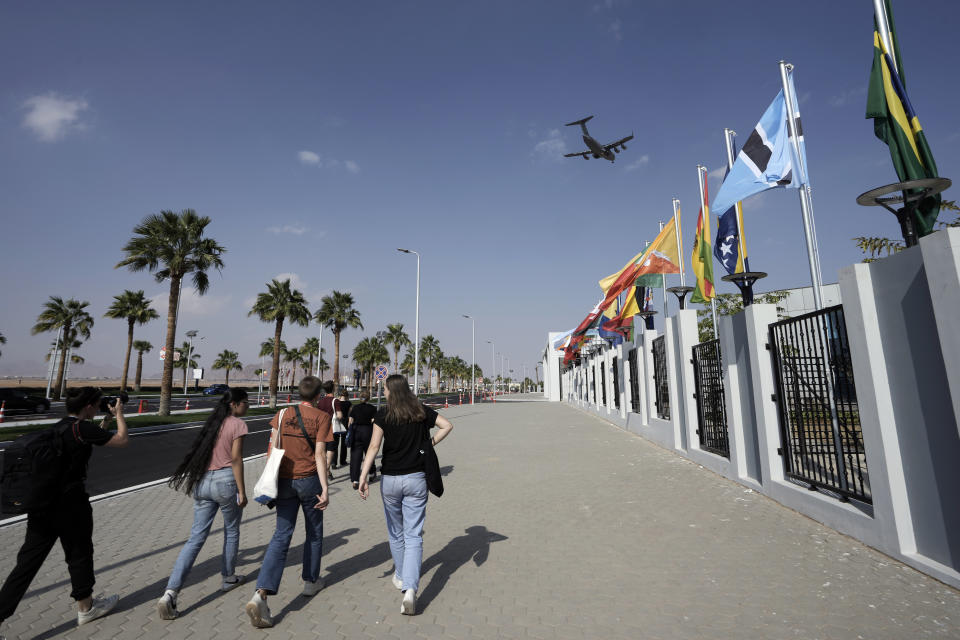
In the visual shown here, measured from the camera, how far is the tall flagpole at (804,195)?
710cm

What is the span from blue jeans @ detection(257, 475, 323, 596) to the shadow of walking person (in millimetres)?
990

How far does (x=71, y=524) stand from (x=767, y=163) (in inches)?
404

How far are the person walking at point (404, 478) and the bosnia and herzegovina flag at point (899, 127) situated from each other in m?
5.81

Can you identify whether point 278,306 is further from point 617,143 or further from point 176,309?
point 617,143

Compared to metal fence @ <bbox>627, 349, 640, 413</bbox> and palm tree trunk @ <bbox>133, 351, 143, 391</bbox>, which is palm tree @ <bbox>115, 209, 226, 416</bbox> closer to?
metal fence @ <bbox>627, 349, 640, 413</bbox>

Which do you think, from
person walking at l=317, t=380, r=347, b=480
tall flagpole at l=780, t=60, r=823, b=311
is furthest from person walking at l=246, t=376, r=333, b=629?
tall flagpole at l=780, t=60, r=823, b=311

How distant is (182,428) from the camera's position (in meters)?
20.3

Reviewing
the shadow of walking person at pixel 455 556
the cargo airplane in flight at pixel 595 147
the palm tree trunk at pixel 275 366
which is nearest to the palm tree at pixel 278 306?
the palm tree trunk at pixel 275 366

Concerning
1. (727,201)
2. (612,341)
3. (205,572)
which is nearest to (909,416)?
(727,201)

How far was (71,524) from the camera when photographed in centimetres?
344

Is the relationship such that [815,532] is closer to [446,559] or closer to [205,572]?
[446,559]

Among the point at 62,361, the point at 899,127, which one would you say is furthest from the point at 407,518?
the point at 62,361

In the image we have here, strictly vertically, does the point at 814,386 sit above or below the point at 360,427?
above

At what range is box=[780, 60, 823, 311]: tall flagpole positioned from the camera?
710 centimetres
